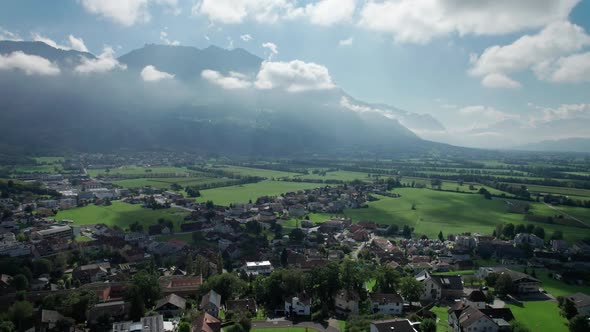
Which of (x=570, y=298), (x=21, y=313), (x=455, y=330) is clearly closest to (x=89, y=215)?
(x=21, y=313)

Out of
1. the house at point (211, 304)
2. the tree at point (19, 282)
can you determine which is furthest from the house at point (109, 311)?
the tree at point (19, 282)

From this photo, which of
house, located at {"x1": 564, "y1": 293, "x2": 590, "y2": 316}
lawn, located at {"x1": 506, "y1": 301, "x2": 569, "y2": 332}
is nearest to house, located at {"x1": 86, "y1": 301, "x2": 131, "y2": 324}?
lawn, located at {"x1": 506, "y1": 301, "x2": 569, "y2": 332}

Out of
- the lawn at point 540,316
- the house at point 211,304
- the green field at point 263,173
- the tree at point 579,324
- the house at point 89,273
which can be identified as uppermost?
the green field at point 263,173

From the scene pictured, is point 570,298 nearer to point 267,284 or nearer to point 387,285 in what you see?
point 387,285

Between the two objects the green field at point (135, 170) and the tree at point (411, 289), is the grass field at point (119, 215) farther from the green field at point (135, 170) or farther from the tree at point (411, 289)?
the green field at point (135, 170)

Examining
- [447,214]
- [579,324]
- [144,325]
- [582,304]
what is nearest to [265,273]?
[144,325]

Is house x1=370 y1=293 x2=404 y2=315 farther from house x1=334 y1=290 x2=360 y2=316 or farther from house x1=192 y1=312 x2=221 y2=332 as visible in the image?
house x1=192 y1=312 x2=221 y2=332
